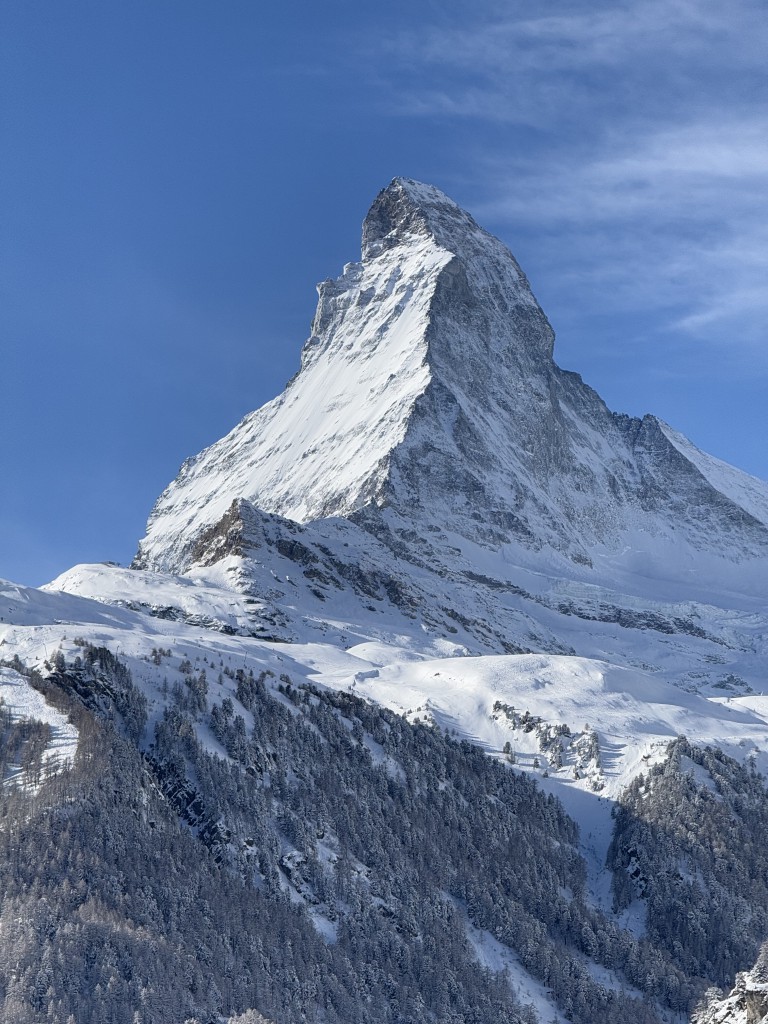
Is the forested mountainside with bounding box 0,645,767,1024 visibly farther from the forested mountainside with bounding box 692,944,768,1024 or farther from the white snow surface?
the forested mountainside with bounding box 692,944,768,1024

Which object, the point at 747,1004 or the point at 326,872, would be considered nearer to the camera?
the point at 747,1004

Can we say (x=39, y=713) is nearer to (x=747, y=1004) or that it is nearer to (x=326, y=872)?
(x=326, y=872)

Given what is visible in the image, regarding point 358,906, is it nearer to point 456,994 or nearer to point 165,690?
point 456,994

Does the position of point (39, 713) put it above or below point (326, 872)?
above

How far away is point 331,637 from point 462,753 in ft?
176

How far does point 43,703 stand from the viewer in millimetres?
103625

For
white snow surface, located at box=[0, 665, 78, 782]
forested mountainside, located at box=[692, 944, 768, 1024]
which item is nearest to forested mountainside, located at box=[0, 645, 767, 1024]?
white snow surface, located at box=[0, 665, 78, 782]

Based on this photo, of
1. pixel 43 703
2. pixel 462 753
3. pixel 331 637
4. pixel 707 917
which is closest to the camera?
pixel 43 703

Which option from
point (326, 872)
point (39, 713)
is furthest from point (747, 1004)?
point (39, 713)

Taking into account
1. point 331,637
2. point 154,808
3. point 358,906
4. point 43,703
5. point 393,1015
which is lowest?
point 393,1015

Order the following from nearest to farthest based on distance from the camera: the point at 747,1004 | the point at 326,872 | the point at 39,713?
the point at 747,1004
the point at 326,872
the point at 39,713

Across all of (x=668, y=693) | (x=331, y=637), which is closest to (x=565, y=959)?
(x=668, y=693)

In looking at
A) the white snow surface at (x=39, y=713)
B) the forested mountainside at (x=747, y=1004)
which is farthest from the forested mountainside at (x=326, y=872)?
the forested mountainside at (x=747, y=1004)

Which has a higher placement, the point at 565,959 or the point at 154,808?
the point at 154,808
